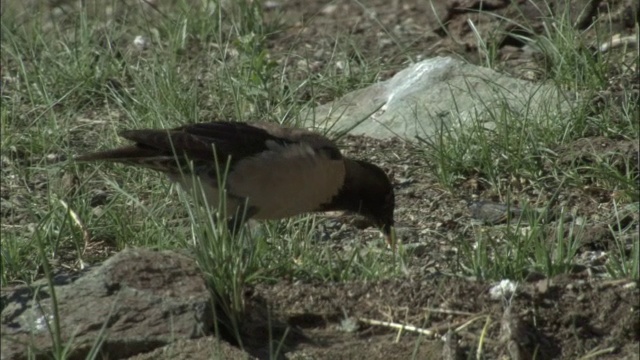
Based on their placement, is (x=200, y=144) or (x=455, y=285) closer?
(x=455, y=285)

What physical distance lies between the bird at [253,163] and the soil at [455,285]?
36cm

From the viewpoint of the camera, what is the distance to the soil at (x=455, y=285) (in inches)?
168

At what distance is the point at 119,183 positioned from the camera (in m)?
6.43

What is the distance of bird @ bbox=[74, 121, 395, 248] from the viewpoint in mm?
5582

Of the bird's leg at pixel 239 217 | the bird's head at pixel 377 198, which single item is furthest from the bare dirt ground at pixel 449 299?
the bird's leg at pixel 239 217

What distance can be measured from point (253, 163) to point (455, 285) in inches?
57.1

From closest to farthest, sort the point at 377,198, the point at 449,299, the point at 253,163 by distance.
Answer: the point at 449,299, the point at 253,163, the point at 377,198

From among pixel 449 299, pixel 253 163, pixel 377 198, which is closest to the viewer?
pixel 449 299

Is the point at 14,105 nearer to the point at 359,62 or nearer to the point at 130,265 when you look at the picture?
the point at 359,62

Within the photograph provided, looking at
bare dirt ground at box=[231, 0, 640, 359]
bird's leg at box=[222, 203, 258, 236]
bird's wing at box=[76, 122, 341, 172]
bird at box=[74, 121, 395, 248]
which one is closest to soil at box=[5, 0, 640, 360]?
bare dirt ground at box=[231, 0, 640, 359]

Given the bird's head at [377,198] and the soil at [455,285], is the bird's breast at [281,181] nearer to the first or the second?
the bird's head at [377,198]

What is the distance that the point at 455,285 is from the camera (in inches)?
178

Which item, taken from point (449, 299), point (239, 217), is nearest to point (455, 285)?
point (449, 299)

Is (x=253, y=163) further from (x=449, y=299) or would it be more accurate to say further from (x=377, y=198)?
(x=449, y=299)
